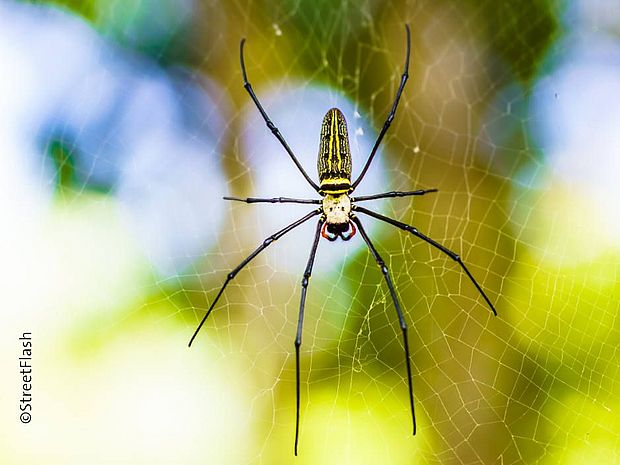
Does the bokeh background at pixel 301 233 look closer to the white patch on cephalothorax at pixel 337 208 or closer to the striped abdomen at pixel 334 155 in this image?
the white patch on cephalothorax at pixel 337 208

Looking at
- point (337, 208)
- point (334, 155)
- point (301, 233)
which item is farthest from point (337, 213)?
point (301, 233)

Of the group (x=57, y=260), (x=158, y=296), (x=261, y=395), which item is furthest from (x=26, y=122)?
(x=261, y=395)

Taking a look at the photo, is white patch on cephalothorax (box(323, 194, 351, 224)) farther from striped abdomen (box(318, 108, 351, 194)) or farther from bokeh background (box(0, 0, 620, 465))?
bokeh background (box(0, 0, 620, 465))

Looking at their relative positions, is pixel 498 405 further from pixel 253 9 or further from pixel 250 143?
pixel 253 9

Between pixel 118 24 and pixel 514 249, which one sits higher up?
pixel 118 24

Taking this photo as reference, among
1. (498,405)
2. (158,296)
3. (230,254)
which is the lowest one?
(498,405)

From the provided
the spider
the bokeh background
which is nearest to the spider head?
the spider
